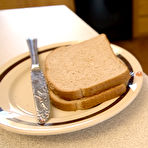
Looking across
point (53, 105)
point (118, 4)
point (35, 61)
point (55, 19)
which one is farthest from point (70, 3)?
point (53, 105)

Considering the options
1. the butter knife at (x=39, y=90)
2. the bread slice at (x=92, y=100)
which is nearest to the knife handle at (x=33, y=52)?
the butter knife at (x=39, y=90)

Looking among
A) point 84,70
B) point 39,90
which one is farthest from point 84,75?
point 39,90

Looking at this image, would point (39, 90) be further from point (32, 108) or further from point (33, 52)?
point (33, 52)

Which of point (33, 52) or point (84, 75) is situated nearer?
point (84, 75)

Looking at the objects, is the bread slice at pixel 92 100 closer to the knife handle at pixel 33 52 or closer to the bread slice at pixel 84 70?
the bread slice at pixel 84 70

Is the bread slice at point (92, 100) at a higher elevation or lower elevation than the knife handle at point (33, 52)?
lower
